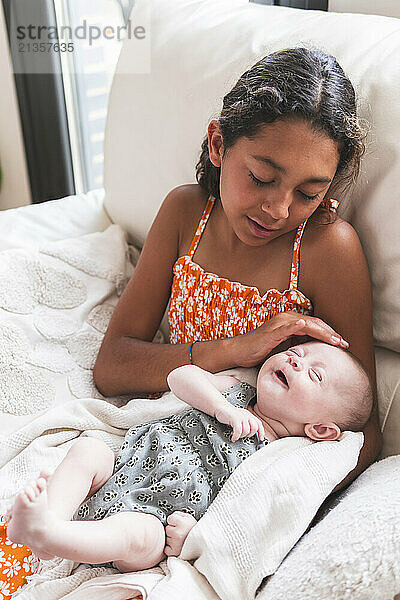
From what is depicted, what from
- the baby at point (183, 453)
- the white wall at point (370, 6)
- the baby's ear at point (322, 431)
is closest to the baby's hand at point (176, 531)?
the baby at point (183, 453)

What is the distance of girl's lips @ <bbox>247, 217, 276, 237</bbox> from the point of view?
114 centimetres

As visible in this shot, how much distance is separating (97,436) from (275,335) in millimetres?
359

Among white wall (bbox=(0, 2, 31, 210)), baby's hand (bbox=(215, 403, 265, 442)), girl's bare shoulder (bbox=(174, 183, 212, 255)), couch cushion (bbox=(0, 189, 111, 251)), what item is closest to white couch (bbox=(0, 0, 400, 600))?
couch cushion (bbox=(0, 189, 111, 251))

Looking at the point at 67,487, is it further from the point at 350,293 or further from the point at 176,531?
the point at 350,293

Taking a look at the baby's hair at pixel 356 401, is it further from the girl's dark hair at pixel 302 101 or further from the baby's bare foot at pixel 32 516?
the baby's bare foot at pixel 32 516

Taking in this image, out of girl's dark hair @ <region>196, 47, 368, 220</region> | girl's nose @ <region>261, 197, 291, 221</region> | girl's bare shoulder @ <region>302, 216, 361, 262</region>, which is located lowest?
girl's bare shoulder @ <region>302, 216, 361, 262</region>

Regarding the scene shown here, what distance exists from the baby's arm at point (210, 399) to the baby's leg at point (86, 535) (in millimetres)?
190

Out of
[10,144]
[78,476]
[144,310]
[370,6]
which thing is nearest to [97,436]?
[78,476]

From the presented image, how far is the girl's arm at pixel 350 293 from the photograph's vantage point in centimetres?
112

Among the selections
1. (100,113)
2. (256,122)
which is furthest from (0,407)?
(100,113)

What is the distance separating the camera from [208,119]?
4.48 feet

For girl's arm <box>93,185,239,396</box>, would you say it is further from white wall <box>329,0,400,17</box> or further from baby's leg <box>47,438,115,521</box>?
white wall <box>329,0,400,17</box>

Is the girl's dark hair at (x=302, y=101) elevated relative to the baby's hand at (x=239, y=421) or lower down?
elevated

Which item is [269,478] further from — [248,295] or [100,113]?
[100,113]
